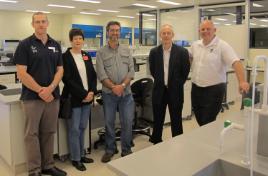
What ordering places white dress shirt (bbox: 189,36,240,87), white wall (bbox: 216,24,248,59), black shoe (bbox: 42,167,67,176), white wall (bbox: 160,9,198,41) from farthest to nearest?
white wall (bbox: 160,9,198,41) < white wall (bbox: 216,24,248,59) < black shoe (bbox: 42,167,67,176) < white dress shirt (bbox: 189,36,240,87)

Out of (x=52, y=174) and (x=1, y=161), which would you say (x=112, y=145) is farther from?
(x=1, y=161)

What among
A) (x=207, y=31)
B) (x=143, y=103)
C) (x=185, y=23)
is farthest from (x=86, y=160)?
(x=185, y=23)

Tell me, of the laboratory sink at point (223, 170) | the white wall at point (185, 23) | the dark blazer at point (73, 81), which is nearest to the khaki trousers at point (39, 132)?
the dark blazer at point (73, 81)

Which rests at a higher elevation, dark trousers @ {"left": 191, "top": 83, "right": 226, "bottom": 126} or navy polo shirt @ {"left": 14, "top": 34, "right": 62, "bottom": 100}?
navy polo shirt @ {"left": 14, "top": 34, "right": 62, "bottom": 100}

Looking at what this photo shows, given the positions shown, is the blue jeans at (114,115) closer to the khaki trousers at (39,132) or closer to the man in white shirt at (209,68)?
the khaki trousers at (39,132)

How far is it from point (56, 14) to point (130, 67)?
1274 cm

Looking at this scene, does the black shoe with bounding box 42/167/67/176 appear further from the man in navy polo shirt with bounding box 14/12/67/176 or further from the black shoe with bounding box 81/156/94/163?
the black shoe with bounding box 81/156/94/163

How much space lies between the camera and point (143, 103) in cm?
400

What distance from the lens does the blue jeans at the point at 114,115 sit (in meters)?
3.09

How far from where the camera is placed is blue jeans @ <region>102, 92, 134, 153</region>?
309cm

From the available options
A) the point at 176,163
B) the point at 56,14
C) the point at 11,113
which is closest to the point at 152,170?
the point at 176,163

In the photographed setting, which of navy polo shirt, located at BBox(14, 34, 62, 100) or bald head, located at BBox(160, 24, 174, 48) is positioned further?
bald head, located at BBox(160, 24, 174, 48)

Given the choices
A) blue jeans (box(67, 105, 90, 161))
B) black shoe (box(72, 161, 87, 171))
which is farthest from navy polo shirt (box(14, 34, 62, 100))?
black shoe (box(72, 161, 87, 171))

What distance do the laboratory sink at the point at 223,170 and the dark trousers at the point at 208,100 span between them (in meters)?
1.45
